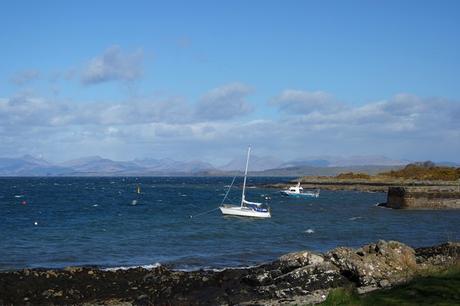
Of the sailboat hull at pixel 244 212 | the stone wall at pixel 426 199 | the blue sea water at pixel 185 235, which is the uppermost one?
the stone wall at pixel 426 199

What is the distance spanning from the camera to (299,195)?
111m

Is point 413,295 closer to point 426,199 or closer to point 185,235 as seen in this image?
Result: point 185,235

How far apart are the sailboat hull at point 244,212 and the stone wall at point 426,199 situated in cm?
2318

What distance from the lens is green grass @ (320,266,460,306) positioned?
42.3ft

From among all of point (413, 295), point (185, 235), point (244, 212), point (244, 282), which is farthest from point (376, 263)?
point (244, 212)

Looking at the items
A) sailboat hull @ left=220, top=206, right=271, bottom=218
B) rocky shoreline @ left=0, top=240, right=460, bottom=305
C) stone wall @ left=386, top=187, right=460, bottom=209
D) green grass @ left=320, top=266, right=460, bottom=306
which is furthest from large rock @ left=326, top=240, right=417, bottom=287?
stone wall @ left=386, top=187, right=460, bottom=209

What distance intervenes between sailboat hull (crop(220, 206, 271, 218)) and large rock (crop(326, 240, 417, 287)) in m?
37.5

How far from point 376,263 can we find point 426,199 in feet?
190

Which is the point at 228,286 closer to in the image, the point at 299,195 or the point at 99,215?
the point at 99,215

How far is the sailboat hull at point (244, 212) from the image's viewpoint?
60.0 m

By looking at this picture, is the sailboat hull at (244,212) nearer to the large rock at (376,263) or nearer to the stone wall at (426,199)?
the stone wall at (426,199)

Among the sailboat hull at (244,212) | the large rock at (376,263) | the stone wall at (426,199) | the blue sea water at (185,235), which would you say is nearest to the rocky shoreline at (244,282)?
the large rock at (376,263)

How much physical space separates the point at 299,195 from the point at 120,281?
8861 cm

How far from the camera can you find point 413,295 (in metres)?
13.5
